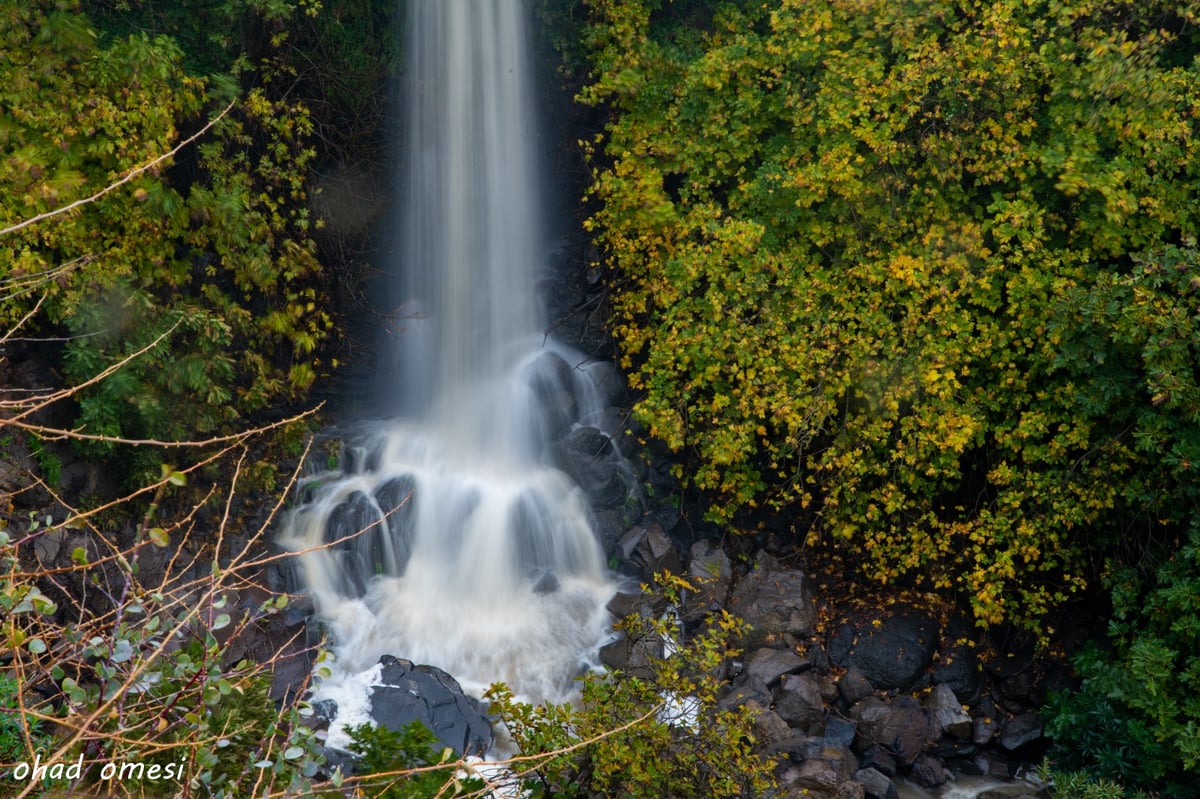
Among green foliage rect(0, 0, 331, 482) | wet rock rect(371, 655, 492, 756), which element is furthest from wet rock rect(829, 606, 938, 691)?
green foliage rect(0, 0, 331, 482)

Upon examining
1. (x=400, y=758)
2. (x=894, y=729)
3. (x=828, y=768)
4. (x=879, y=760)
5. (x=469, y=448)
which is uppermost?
(x=400, y=758)

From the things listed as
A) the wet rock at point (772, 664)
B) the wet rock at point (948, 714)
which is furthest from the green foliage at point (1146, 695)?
the wet rock at point (772, 664)

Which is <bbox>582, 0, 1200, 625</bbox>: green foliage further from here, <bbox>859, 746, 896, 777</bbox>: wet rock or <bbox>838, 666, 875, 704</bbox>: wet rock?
<bbox>859, 746, 896, 777</bbox>: wet rock

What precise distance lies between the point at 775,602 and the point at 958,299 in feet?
11.4

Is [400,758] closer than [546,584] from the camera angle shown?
Yes

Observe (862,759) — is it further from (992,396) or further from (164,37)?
(164,37)

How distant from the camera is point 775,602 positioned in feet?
30.6

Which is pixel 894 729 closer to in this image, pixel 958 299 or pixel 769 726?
pixel 769 726

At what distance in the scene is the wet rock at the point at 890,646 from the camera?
896 cm

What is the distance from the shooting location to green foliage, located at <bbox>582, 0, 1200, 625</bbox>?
8227 mm

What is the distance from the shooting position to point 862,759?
833 cm

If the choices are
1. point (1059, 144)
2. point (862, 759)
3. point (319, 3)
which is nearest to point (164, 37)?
point (319, 3)

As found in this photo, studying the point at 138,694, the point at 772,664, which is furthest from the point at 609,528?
the point at 138,694

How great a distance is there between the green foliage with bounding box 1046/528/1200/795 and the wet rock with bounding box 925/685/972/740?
0.72 metres
